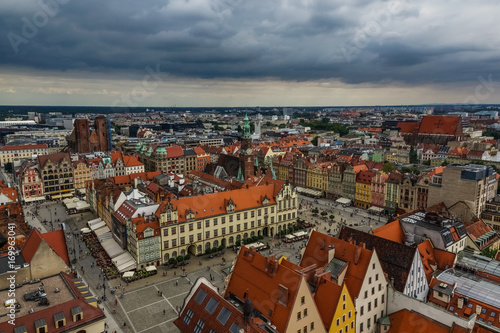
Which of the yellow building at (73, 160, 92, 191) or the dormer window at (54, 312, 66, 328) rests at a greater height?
the dormer window at (54, 312, 66, 328)

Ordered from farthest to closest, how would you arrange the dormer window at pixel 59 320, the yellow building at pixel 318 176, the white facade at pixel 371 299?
the yellow building at pixel 318 176 → the white facade at pixel 371 299 → the dormer window at pixel 59 320

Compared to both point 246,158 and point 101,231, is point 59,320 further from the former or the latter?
point 246,158

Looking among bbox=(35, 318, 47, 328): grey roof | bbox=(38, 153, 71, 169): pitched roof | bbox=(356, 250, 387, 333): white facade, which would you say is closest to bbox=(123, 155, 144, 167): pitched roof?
bbox=(38, 153, 71, 169): pitched roof

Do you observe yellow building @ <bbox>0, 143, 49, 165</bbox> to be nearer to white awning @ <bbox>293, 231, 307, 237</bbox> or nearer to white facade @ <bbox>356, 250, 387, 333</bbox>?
white awning @ <bbox>293, 231, 307, 237</bbox>

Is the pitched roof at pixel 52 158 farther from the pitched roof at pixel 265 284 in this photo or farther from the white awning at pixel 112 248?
the pitched roof at pixel 265 284

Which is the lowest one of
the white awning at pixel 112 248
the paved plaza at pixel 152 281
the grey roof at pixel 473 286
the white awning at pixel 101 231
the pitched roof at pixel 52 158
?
the paved plaza at pixel 152 281

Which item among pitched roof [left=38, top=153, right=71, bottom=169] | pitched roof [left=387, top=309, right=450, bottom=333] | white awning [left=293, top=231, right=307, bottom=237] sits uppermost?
pitched roof [left=38, top=153, right=71, bottom=169]

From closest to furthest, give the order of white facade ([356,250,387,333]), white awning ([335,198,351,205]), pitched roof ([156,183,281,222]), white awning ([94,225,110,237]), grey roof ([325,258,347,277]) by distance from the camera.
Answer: white facade ([356,250,387,333]) < grey roof ([325,258,347,277]) < pitched roof ([156,183,281,222]) < white awning ([94,225,110,237]) < white awning ([335,198,351,205])

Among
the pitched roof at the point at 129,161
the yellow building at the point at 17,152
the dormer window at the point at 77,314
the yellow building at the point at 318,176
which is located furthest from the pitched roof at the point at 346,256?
the yellow building at the point at 17,152

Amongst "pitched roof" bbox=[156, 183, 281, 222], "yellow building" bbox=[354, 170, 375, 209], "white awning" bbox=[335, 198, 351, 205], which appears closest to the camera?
"pitched roof" bbox=[156, 183, 281, 222]
